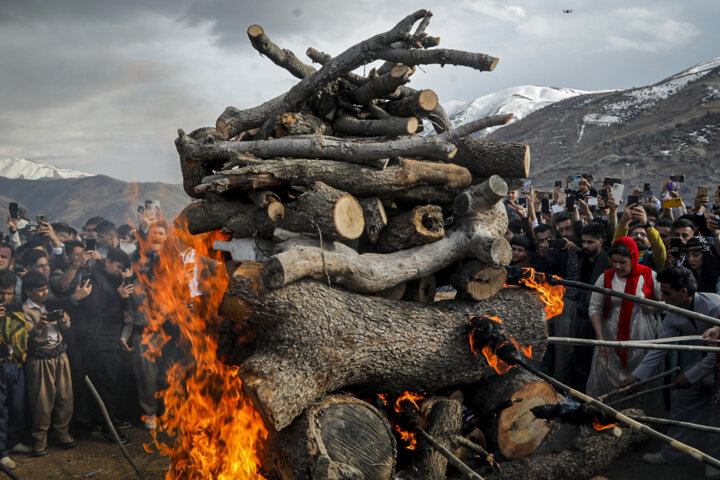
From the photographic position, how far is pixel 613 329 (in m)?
5.91

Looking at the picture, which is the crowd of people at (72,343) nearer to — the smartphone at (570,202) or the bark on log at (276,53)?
the bark on log at (276,53)

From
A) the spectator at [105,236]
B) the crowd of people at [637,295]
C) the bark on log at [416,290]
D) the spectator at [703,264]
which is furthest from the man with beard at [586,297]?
the spectator at [105,236]

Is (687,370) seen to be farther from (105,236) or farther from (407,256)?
(105,236)

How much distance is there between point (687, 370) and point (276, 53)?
6.12m

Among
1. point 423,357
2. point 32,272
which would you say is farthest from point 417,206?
point 32,272

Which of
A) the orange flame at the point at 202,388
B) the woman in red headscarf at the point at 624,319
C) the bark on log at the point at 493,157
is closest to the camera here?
the orange flame at the point at 202,388

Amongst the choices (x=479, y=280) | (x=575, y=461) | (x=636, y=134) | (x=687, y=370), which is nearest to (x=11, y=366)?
(x=479, y=280)

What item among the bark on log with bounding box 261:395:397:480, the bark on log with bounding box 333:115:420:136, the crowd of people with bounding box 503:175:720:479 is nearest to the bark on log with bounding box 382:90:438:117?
the bark on log with bounding box 333:115:420:136

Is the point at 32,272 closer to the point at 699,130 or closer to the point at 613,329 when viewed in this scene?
the point at 613,329

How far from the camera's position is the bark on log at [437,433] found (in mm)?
4578

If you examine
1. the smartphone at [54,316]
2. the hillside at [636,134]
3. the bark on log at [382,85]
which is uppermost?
the hillside at [636,134]

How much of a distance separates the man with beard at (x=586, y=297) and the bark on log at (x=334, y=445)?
3.56 metres

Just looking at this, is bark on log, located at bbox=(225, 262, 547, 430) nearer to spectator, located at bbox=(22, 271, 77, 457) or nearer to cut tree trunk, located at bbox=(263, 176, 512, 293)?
cut tree trunk, located at bbox=(263, 176, 512, 293)

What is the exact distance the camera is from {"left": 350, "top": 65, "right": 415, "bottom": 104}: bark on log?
5.42 m
